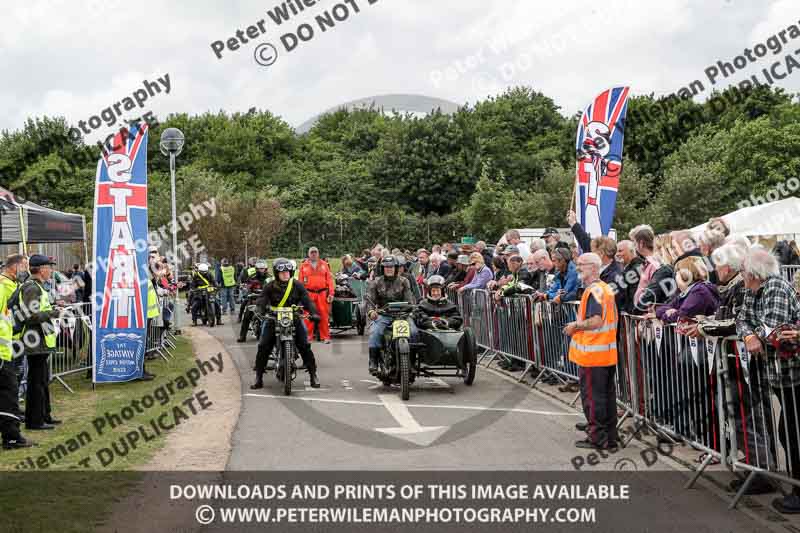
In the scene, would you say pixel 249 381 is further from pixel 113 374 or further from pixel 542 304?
pixel 542 304

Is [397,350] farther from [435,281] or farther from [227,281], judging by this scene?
[227,281]

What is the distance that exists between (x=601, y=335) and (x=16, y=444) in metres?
5.97

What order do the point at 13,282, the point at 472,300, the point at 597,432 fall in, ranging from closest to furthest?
the point at 597,432 < the point at 13,282 < the point at 472,300

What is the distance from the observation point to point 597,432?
8.17 metres

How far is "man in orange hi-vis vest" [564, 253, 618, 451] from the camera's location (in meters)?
8.16

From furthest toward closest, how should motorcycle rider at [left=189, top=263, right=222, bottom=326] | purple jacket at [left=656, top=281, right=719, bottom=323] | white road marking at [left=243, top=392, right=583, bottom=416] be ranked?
motorcycle rider at [left=189, top=263, right=222, bottom=326], white road marking at [left=243, top=392, right=583, bottom=416], purple jacket at [left=656, top=281, right=719, bottom=323]

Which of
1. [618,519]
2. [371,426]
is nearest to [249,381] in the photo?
[371,426]

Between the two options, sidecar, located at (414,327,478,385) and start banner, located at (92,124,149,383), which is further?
start banner, located at (92,124,149,383)

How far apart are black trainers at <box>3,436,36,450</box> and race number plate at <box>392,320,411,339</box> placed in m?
4.78

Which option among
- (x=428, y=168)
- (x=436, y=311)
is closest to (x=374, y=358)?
(x=436, y=311)

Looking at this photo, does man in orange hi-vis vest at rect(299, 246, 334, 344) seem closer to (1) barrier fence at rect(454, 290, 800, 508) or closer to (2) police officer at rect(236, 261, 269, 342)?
(2) police officer at rect(236, 261, 269, 342)

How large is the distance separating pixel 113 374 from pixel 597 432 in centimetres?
793

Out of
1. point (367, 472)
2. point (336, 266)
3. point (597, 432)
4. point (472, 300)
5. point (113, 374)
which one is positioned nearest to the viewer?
point (367, 472)

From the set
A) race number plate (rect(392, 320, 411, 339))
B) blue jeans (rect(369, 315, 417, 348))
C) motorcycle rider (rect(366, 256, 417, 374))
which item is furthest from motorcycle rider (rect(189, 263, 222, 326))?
race number plate (rect(392, 320, 411, 339))
